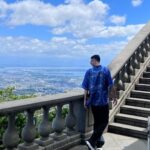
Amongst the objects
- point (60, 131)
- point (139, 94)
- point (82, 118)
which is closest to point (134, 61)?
point (139, 94)

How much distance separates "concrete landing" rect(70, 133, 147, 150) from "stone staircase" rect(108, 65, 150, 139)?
0.22 meters

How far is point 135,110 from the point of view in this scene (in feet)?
30.1

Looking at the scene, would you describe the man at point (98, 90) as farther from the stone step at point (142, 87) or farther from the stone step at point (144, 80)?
the stone step at point (144, 80)

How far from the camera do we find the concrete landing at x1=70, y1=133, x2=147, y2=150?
752 cm

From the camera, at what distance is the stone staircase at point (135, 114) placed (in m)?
8.56

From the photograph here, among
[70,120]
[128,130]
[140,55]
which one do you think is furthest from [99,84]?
[140,55]

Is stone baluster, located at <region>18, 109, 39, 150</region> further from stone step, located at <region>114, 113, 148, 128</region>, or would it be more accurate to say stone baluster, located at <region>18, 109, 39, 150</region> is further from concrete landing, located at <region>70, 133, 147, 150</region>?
stone step, located at <region>114, 113, 148, 128</region>

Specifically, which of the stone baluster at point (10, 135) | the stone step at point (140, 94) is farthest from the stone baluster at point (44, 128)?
the stone step at point (140, 94)

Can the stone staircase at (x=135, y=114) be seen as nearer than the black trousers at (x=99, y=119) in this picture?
No

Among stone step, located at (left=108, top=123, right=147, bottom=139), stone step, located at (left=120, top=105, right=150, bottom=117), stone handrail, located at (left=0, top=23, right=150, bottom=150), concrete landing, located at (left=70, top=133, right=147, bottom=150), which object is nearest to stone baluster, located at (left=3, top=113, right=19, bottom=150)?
stone handrail, located at (left=0, top=23, right=150, bottom=150)

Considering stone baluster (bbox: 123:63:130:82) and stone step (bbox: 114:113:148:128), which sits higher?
stone baluster (bbox: 123:63:130:82)

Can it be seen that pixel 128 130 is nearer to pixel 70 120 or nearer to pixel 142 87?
A: pixel 70 120

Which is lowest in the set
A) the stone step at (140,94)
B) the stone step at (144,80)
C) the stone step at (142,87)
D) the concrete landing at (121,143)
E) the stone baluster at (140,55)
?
the concrete landing at (121,143)

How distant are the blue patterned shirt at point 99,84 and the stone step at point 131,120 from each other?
7.05 ft
